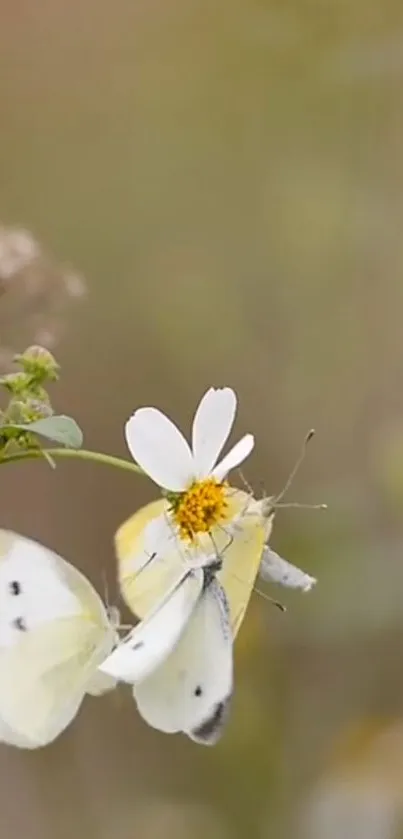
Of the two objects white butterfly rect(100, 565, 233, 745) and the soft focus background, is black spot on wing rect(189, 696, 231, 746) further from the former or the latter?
the soft focus background

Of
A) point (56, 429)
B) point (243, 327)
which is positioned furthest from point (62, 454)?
point (243, 327)

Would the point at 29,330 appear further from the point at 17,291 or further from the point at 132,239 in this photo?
the point at 132,239

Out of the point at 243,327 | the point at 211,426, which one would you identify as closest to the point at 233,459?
the point at 211,426

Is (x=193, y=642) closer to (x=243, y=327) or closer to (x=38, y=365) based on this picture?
(x=38, y=365)

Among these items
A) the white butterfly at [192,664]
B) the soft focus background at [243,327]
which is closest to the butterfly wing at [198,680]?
the white butterfly at [192,664]

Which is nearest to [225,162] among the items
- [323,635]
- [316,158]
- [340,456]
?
[316,158]

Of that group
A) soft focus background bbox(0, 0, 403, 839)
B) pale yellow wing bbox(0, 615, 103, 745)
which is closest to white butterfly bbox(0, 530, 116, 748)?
pale yellow wing bbox(0, 615, 103, 745)

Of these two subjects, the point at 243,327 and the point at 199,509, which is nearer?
the point at 199,509

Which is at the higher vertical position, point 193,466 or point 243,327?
point 193,466
